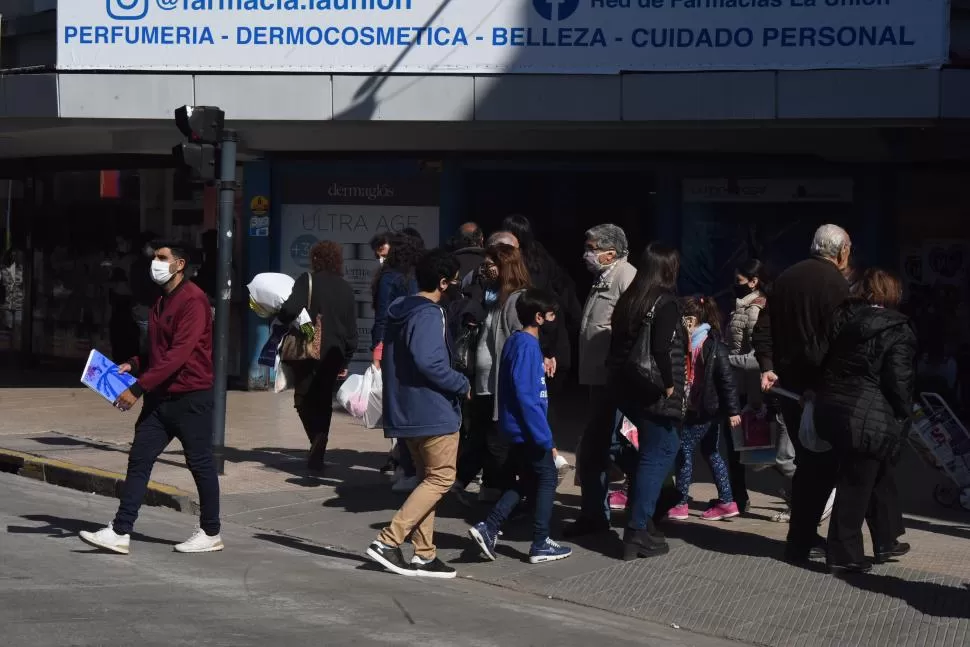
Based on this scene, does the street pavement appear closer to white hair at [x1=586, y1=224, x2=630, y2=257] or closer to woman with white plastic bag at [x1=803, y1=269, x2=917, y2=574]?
woman with white plastic bag at [x1=803, y1=269, x2=917, y2=574]

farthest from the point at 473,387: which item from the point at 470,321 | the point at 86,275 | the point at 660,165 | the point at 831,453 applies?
the point at 86,275

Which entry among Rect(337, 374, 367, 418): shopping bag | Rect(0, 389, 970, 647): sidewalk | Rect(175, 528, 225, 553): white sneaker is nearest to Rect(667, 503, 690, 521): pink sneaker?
Rect(0, 389, 970, 647): sidewalk

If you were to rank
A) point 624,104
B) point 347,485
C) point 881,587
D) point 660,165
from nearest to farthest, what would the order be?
point 881,587
point 347,485
point 624,104
point 660,165

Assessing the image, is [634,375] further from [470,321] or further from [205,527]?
[205,527]

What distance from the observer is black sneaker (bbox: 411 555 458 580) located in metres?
7.96

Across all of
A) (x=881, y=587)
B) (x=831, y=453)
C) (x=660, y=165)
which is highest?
(x=660, y=165)

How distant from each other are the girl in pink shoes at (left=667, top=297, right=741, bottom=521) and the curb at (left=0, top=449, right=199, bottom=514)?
342 centimetres

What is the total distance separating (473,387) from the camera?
30.3 feet

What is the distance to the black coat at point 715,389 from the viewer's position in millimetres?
8984

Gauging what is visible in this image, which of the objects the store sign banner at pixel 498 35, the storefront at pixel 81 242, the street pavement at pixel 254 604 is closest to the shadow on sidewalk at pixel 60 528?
the street pavement at pixel 254 604

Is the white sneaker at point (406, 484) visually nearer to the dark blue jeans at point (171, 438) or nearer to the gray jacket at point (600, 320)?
the gray jacket at point (600, 320)

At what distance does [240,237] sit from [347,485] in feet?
22.7

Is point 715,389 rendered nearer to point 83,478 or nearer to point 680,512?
point 680,512

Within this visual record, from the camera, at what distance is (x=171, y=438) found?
8.30m
